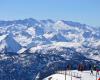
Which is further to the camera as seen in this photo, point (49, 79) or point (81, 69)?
Result: point (81, 69)

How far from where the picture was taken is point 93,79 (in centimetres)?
8831

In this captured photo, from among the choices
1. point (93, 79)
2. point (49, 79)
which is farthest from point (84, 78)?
point (49, 79)

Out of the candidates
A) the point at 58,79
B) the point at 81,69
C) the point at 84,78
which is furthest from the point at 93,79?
the point at 81,69

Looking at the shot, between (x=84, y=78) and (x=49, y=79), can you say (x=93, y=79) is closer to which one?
(x=84, y=78)

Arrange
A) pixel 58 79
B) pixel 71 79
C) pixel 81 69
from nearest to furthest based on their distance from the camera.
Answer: pixel 71 79 < pixel 58 79 < pixel 81 69

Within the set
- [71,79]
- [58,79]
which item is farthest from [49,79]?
[71,79]

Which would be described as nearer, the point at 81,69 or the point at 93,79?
the point at 93,79

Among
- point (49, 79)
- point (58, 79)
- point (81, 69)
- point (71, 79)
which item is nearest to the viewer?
point (71, 79)

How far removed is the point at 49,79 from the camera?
323 feet

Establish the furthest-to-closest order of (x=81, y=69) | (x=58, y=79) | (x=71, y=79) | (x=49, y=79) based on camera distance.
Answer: (x=81, y=69)
(x=49, y=79)
(x=58, y=79)
(x=71, y=79)

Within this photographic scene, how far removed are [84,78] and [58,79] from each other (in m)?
6.69

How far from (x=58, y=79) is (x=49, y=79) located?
686 cm

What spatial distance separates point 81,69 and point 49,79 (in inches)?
515

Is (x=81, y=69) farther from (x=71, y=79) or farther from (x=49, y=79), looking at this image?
(x=71, y=79)
